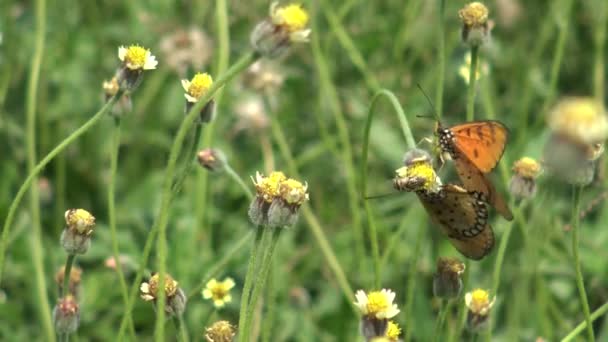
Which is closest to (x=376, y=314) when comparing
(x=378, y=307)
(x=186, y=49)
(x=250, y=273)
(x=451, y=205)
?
(x=378, y=307)

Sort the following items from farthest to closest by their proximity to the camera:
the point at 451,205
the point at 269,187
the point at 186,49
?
the point at 186,49 → the point at 451,205 → the point at 269,187

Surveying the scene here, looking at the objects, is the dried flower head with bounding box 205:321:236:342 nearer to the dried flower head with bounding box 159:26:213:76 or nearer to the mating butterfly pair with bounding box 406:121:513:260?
the mating butterfly pair with bounding box 406:121:513:260

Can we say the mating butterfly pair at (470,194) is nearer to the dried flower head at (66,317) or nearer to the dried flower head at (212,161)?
the dried flower head at (212,161)

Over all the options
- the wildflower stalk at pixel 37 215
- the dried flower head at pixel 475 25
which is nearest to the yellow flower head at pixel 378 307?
the dried flower head at pixel 475 25

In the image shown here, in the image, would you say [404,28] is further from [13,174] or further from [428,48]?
[13,174]

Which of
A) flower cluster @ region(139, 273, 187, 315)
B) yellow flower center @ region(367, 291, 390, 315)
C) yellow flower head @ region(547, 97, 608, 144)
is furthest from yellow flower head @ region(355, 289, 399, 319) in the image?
yellow flower head @ region(547, 97, 608, 144)

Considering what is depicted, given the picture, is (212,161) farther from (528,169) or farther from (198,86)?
(528,169)
